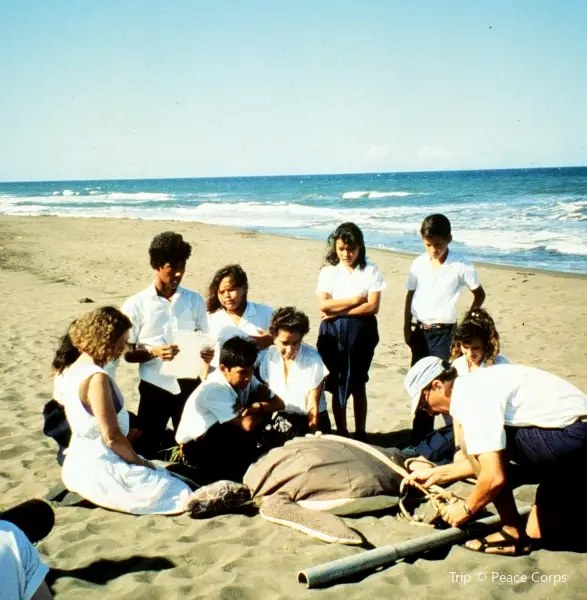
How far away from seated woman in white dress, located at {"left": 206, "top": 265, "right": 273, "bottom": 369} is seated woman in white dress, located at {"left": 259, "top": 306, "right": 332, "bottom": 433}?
187 millimetres

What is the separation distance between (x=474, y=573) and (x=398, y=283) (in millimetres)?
9646

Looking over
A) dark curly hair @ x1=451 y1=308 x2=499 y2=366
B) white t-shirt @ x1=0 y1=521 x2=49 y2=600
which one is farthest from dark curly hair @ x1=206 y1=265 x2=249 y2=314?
white t-shirt @ x1=0 y1=521 x2=49 y2=600

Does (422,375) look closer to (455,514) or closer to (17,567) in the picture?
(455,514)

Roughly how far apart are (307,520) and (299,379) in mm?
1165

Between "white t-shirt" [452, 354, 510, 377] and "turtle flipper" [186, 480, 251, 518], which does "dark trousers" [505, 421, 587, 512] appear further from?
"turtle flipper" [186, 480, 251, 518]

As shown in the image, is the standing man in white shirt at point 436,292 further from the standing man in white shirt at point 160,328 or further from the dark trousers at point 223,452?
the standing man in white shirt at point 160,328

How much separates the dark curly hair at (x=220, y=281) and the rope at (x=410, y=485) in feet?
4.25

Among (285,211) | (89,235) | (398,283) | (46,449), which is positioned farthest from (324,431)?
(285,211)

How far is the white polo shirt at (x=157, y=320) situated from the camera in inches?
165

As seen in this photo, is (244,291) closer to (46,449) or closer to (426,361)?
(426,361)

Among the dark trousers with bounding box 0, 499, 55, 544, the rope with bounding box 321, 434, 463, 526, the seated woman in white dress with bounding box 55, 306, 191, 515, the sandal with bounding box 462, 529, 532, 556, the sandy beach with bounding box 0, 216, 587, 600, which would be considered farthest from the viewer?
the seated woman in white dress with bounding box 55, 306, 191, 515

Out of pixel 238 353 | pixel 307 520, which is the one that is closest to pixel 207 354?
pixel 238 353

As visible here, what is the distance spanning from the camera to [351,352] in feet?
14.7

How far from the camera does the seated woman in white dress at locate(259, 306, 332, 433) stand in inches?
163
